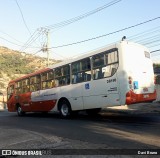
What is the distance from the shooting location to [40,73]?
20.6 metres

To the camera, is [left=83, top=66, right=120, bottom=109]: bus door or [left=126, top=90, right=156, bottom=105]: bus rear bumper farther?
[left=83, top=66, right=120, bottom=109]: bus door

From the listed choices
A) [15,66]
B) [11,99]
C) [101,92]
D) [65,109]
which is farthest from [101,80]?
[15,66]

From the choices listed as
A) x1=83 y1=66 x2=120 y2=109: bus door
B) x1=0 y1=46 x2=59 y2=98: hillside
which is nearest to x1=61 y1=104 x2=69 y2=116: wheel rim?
x1=83 y1=66 x2=120 y2=109: bus door

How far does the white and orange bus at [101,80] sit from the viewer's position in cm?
1398

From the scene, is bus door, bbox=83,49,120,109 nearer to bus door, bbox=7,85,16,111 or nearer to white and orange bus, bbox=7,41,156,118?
white and orange bus, bbox=7,41,156,118

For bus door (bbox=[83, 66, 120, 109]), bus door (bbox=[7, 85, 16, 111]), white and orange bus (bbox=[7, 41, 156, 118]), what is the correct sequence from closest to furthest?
white and orange bus (bbox=[7, 41, 156, 118]) < bus door (bbox=[83, 66, 120, 109]) < bus door (bbox=[7, 85, 16, 111])

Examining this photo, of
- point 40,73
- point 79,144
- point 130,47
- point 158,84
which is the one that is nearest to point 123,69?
point 130,47

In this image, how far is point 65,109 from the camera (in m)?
18.0

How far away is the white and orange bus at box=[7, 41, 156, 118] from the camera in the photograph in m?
14.0

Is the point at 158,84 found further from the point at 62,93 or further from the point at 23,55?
the point at 23,55

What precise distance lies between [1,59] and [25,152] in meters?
83.6

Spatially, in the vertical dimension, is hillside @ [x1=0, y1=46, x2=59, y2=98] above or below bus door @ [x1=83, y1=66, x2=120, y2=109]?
above

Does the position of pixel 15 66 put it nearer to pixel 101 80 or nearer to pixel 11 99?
pixel 11 99

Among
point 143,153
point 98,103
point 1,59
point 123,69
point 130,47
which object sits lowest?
point 143,153
